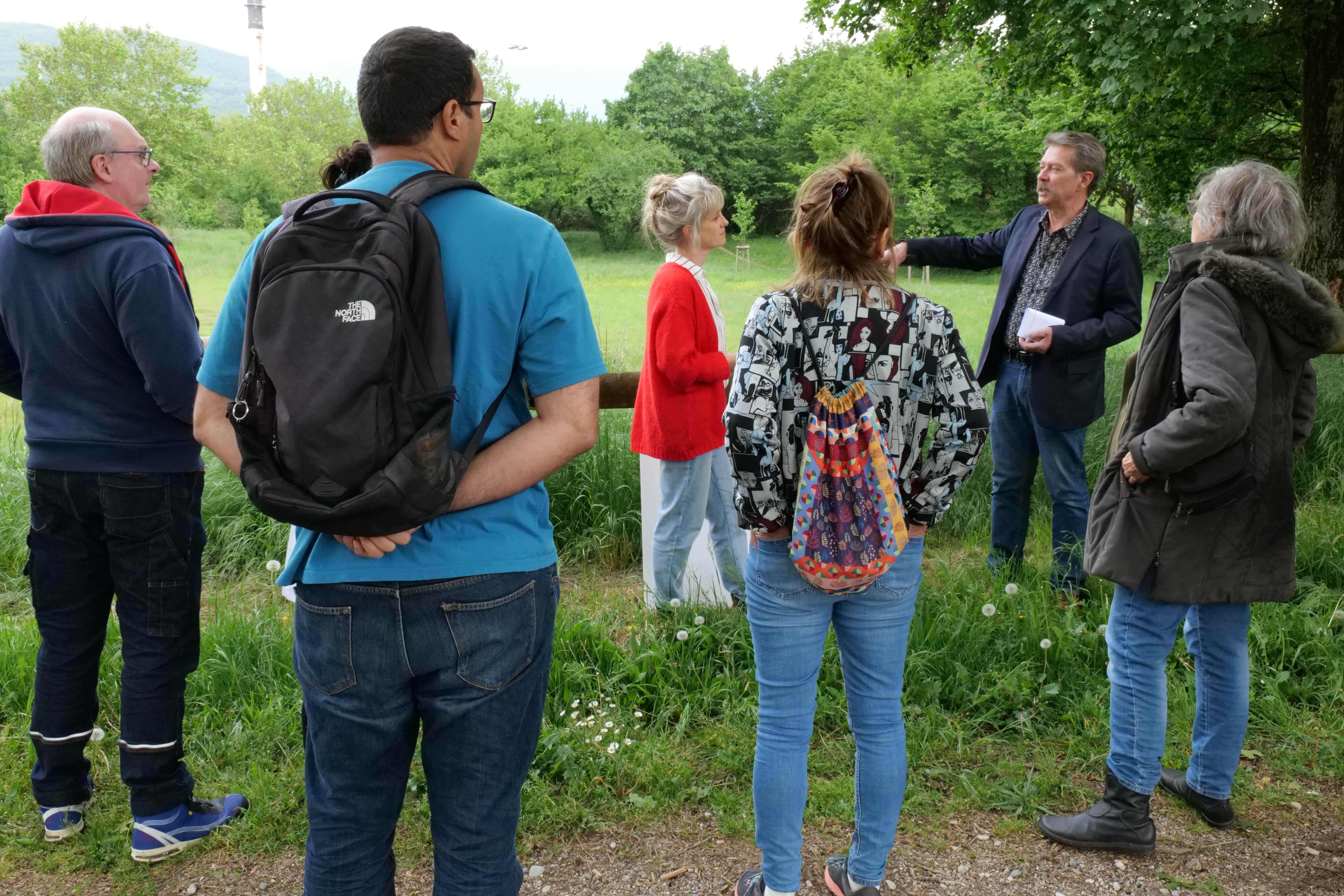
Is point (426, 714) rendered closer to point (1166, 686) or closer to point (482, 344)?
point (482, 344)

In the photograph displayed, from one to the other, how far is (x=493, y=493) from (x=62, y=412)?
1.72 m

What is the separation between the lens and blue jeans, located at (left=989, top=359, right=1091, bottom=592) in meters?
4.59

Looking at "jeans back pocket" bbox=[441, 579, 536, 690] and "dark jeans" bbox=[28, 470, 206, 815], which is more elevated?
"jeans back pocket" bbox=[441, 579, 536, 690]

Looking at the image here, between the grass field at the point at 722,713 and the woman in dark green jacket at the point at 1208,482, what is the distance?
1.19ft

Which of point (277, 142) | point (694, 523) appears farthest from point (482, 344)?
point (277, 142)

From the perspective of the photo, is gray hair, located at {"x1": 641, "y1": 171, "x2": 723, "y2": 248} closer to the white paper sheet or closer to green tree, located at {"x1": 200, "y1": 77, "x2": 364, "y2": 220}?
the white paper sheet

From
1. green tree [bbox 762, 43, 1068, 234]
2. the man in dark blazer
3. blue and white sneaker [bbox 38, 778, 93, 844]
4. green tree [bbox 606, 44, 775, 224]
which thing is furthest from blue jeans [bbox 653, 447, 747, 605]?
green tree [bbox 606, 44, 775, 224]

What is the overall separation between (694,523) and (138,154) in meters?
2.45

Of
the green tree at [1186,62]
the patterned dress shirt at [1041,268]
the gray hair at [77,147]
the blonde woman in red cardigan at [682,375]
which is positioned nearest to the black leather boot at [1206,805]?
the blonde woman in red cardigan at [682,375]

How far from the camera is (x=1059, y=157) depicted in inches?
177

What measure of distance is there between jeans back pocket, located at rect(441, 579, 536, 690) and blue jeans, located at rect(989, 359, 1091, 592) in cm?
317

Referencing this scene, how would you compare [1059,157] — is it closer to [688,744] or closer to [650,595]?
[650,595]

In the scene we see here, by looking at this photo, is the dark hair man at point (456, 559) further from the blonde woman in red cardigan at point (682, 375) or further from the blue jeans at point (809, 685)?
the blonde woman in red cardigan at point (682, 375)

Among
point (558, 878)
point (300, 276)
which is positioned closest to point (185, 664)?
point (558, 878)
